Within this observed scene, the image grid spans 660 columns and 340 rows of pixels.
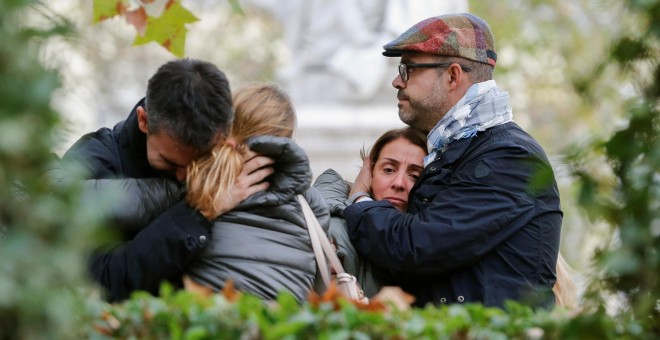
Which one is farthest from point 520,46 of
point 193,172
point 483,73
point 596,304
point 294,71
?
point 596,304

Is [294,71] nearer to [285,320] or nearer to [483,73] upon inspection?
[483,73]

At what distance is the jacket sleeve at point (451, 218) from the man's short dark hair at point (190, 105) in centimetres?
71

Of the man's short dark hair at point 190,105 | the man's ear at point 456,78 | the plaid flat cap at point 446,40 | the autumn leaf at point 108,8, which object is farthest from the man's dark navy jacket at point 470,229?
the autumn leaf at point 108,8

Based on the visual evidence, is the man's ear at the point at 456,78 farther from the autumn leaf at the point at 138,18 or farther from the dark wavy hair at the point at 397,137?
the autumn leaf at the point at 138,18

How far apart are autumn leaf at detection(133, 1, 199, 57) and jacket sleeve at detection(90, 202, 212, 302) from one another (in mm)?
1507

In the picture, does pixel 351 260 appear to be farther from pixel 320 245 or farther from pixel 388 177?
pixel 388 177

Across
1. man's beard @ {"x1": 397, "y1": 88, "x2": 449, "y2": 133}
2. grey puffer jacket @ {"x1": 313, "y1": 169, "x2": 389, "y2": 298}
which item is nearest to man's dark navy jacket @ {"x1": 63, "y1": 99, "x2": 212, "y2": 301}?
grey puffer jacket @ {"x1": 313, "y1": 169, "x2": 389, "y2": 298}

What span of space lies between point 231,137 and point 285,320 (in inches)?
53.4

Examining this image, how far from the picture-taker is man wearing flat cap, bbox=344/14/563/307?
494cm

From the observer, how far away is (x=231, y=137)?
4809 millimetres

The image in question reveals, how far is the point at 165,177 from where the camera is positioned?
15.7ft

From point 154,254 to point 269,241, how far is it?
1.34 feet

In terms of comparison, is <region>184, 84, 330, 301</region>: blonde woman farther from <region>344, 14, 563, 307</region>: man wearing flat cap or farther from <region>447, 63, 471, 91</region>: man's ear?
<region>447, 63, 471, 91</region>: man's ear

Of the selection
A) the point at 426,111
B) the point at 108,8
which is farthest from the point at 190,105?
the point at 108,8
